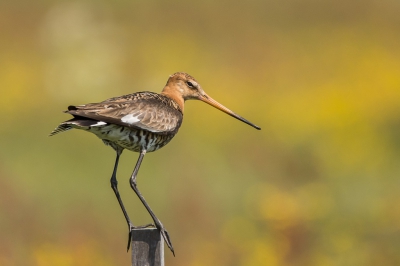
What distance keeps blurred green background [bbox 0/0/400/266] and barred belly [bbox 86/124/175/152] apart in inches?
125

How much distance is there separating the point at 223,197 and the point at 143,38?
10040 millimetres

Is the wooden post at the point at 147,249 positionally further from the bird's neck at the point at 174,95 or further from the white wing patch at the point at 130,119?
the bird's neck at the point at 174,95

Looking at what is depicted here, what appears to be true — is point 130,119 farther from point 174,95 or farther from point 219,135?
point 219,135

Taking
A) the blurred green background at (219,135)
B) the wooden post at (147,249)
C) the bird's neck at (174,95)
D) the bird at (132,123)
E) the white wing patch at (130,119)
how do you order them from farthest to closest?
1. the blurred green background at (219,135)
2. the bird's neck at (174,95)
3. the white wing patch at (130,119)
4. the bird at (132,123)
5. the wooden post at (147,249)

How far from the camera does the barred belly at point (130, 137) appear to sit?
8.54 meters

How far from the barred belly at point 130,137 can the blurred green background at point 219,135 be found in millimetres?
3169

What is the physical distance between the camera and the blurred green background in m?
12.3

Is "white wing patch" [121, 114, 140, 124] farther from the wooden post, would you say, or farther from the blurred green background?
the blurred green background

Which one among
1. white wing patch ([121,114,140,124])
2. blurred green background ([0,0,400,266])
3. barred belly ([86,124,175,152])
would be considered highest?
white wing patch ([121,114,140,124])

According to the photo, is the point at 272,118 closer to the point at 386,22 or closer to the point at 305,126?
the point at 305,126

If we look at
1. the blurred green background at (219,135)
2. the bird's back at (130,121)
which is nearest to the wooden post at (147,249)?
the bird's back at (130,121)

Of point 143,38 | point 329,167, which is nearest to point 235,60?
point 143,38

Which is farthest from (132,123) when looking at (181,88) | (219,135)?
(219,135)

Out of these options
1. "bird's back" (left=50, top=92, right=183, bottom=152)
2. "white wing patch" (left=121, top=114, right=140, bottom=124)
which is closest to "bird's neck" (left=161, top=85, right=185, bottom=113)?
"bird's back" (left=50, top=92, right=183, bottom=152)
